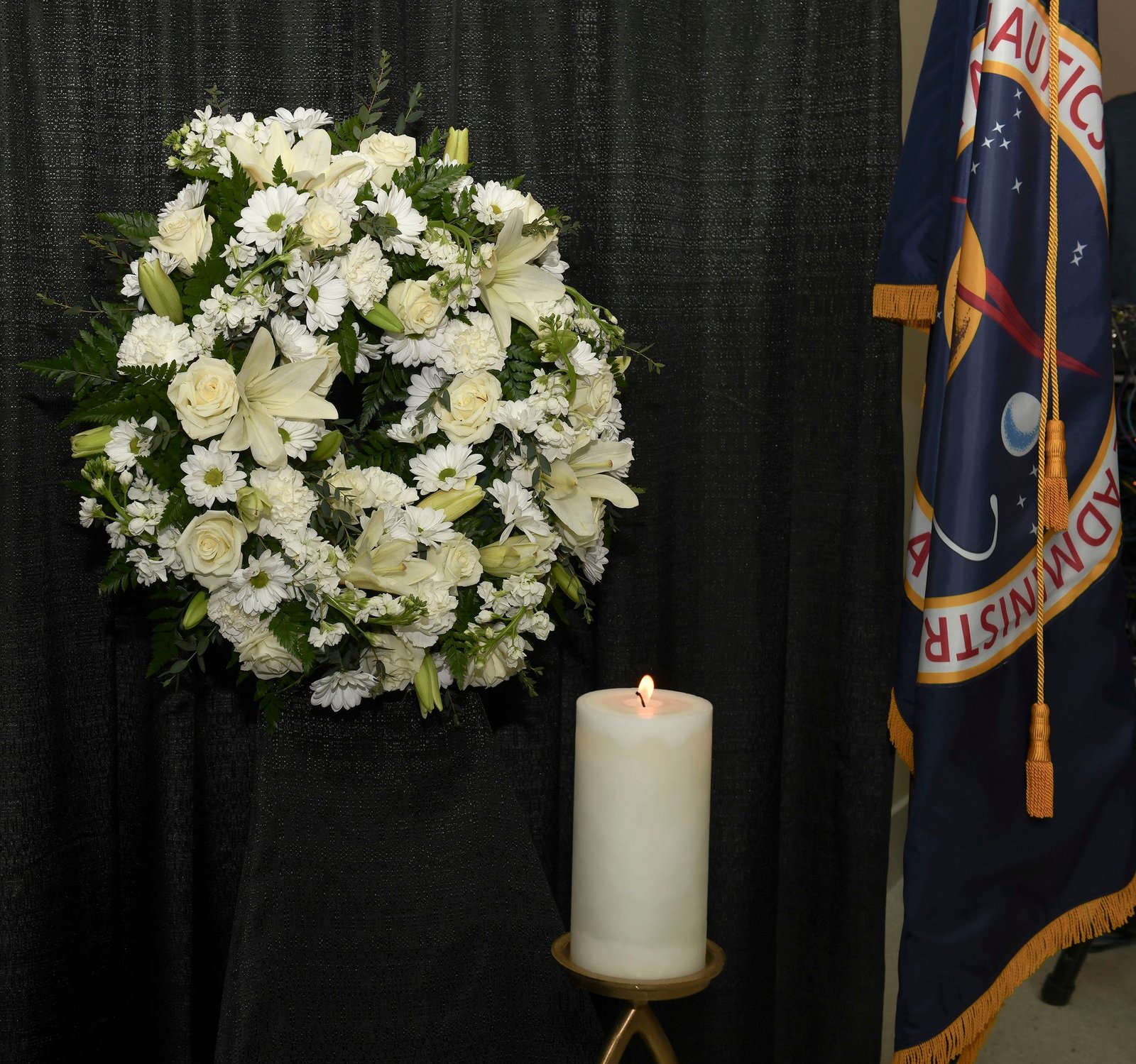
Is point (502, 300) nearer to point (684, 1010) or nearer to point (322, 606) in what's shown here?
point (322, 606)

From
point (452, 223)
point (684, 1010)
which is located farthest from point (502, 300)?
point (684, 1010)

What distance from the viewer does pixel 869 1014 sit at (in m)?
1.68

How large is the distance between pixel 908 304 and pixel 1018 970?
0.90m

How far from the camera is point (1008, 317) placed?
1384 millimetres

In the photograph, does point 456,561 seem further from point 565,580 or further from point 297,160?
point 297,160

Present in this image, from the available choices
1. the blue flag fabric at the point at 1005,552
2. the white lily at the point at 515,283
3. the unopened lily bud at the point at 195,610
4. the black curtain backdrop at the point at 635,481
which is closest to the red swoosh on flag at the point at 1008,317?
the blue flag fabric at the point at 1005,552

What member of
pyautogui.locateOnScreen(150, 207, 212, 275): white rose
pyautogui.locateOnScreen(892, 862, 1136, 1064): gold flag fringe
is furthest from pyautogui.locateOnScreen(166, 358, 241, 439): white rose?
pyautogui.locateOnScreen(892, 862, 1136, 1064): gold flag fringe

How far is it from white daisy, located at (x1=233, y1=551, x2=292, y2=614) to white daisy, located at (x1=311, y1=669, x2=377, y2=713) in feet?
0.34

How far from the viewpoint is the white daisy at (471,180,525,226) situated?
1.09m

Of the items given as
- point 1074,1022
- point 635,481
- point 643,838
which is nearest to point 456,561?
point 643,838

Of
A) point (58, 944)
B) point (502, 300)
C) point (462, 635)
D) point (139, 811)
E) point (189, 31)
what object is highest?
point (189, 31)

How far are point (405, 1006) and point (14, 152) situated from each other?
A: 1004mm

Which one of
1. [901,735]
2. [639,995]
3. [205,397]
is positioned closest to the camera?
[639,995]

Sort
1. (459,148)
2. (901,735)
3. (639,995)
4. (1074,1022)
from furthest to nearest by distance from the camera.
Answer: (1074,1022), (901,735), (459,148), (639,995)
